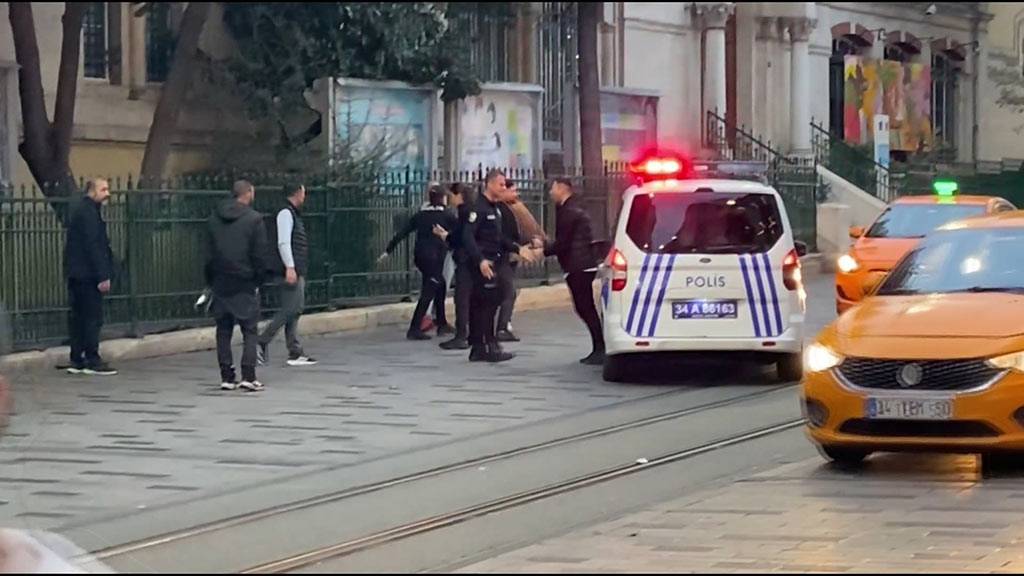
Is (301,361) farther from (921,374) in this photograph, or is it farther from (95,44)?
(95,44)

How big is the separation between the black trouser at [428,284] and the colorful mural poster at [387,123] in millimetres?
4734

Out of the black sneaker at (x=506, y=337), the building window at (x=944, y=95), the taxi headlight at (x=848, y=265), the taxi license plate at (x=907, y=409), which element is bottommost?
the black sneaker at (x=506, y=337)

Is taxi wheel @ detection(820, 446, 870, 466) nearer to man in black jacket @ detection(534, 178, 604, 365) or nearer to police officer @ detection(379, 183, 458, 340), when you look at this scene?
man in black jacket @ detection(534, 178, 604, 365)

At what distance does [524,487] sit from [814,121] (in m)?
31.9

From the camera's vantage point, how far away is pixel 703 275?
635 inches

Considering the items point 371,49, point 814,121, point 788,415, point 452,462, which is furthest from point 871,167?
point 452,462

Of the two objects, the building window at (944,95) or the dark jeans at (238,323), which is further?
the building window at (944,95)

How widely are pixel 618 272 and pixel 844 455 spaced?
4.89m

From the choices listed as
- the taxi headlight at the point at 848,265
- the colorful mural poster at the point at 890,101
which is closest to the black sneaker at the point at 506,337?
the taxi headlight at the point at 848,265

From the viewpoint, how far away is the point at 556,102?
3431 centimetres

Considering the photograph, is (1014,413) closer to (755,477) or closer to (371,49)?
(755,477)

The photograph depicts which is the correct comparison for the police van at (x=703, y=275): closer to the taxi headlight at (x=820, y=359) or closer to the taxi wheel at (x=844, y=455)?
the taxi wheel at (x=844, y=455)

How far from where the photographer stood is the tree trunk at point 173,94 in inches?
974

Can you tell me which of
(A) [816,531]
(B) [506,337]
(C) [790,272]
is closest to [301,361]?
(B) [506,337]
